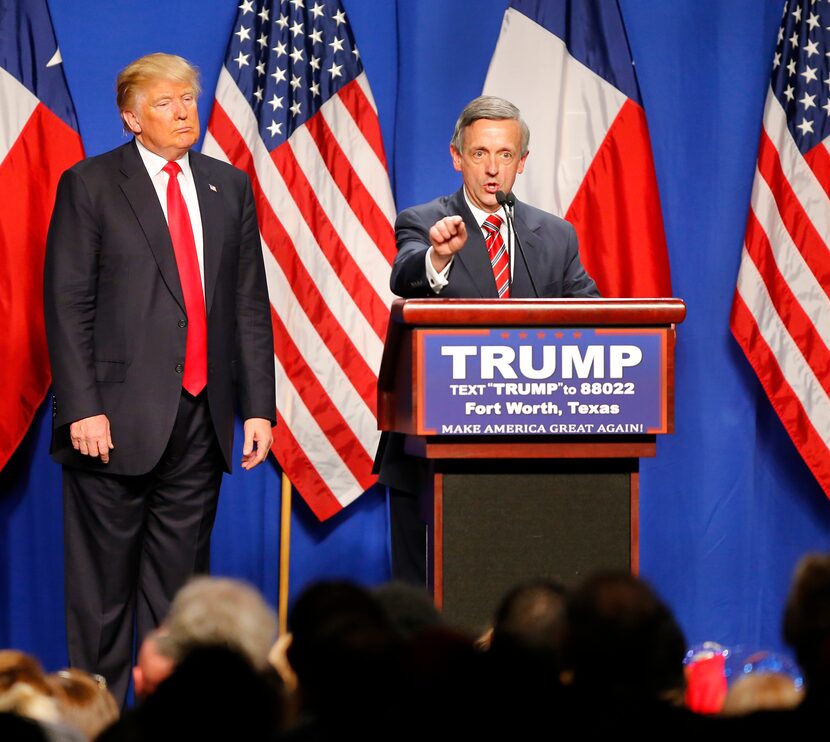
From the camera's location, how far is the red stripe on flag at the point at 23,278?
5.00 metres

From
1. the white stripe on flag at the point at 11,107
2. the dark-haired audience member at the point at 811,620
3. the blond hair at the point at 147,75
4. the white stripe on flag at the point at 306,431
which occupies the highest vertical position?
the white stripe on flag at the point at 11,107

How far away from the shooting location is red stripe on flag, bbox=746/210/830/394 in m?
5.33

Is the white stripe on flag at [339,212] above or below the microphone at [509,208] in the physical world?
above

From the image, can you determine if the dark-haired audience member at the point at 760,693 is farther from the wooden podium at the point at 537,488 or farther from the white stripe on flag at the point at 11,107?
the white stripe on flag at the point at 11,107

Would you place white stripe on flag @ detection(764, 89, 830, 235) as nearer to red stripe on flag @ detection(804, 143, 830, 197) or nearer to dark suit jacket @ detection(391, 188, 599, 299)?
red stripe on flag @ detection(804, 143, 830, 197)

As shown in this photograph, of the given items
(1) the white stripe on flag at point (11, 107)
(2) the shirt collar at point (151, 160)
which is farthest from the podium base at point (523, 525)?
(1) the white stripe on flag at point (11, 107)

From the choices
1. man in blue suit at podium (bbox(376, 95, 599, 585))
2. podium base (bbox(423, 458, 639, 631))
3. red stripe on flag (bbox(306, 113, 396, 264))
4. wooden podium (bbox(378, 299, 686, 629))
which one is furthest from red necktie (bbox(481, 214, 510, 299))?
red stripe on flag (bbox(306, 113, 396, 264))

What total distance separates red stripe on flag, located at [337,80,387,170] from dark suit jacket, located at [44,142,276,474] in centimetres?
146

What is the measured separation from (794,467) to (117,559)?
9.94 ft

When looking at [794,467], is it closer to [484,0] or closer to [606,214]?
[606,214]

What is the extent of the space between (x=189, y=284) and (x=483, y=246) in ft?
2.80

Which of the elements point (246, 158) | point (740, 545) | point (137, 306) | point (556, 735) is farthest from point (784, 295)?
point (556, 735)

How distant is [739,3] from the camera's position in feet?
18.2

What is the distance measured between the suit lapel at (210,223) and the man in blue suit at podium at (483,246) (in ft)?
1.72
